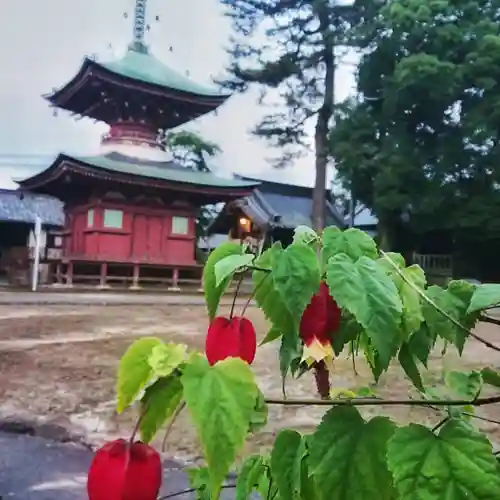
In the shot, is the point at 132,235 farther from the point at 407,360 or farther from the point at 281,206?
the point at 407,360

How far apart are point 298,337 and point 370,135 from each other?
12.3 metres

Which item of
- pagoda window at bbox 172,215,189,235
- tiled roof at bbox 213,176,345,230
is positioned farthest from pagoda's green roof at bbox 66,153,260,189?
tiled roof at bbox 213,176,345,230

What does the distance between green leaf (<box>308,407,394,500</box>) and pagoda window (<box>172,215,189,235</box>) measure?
1167 cm

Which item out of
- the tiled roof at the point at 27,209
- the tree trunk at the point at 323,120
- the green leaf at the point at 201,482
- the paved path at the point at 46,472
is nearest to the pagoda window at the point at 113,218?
the tiled roof at the point at 27,209

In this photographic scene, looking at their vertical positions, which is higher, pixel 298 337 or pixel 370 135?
pixel 370 135

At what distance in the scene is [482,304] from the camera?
42cm

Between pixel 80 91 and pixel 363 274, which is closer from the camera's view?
pixel 363 274

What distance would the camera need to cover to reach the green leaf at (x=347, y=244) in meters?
0.45

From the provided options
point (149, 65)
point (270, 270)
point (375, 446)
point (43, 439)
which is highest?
point (149, 65)

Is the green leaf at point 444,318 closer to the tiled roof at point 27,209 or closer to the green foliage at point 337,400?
the green foliage at point 337,400

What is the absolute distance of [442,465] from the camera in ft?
1.13

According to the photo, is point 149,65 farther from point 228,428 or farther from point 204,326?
point 228,428

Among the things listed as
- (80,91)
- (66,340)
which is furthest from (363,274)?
(80,91)

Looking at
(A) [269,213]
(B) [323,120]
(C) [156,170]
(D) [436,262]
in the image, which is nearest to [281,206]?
(A) [269,213]
